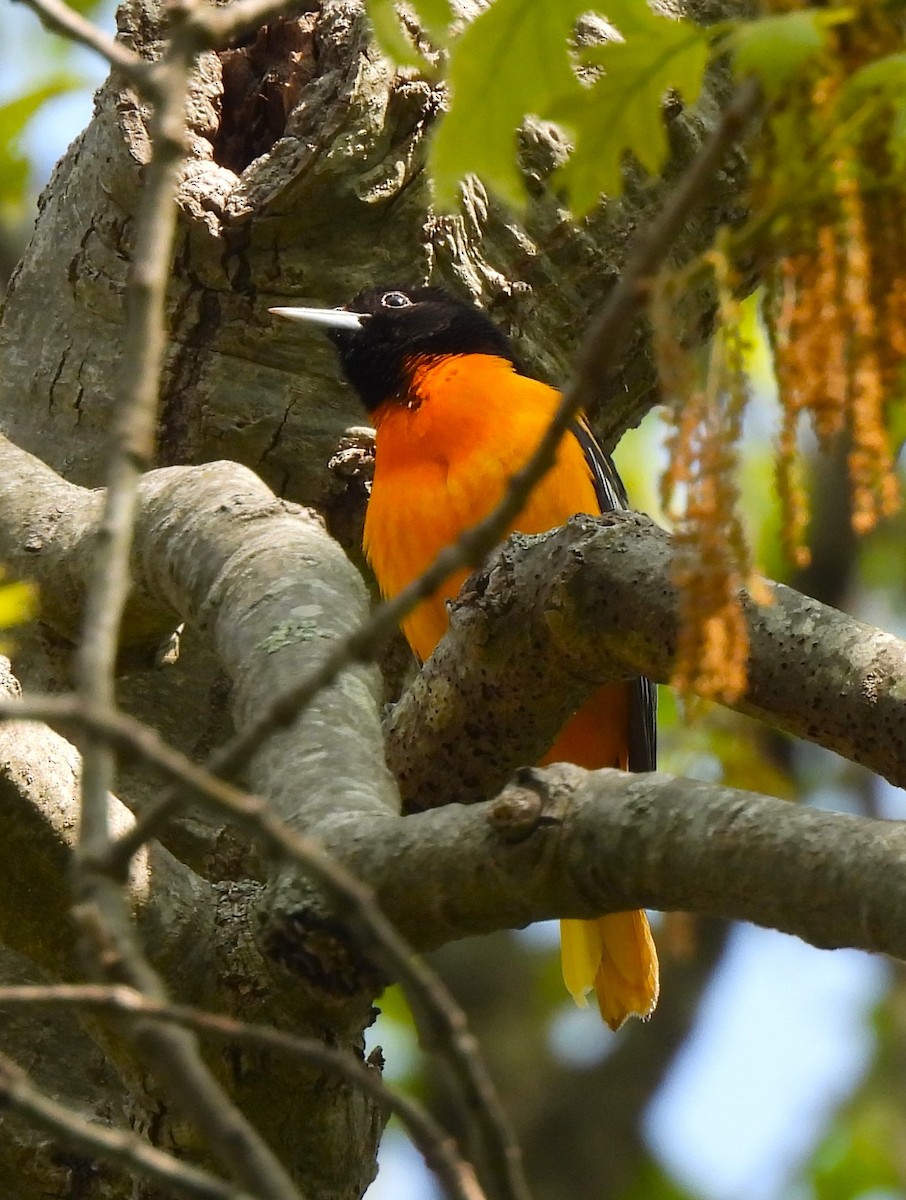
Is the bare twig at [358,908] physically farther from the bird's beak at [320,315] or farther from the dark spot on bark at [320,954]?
the bird's beak at [320,315]

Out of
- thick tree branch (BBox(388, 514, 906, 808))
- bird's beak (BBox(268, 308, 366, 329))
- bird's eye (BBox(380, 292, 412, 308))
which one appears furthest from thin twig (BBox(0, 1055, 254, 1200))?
bird's eye (BBox(380, 292, 412, 308))

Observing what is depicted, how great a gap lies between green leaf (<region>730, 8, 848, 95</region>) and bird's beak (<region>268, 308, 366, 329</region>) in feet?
8.02

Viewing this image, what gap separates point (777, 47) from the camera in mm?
1289

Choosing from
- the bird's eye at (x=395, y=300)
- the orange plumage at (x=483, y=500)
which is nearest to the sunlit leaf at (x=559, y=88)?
the orange plumage at (x=483, y=500)

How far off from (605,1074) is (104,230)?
518 centimetres

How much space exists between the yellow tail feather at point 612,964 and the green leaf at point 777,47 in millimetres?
3329

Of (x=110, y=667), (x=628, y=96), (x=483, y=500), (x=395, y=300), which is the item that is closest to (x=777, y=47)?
(x=628, y=96)

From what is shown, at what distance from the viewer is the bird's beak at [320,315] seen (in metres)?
3.68

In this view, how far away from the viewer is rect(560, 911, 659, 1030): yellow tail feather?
4.37m

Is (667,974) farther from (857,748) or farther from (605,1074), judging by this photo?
(857,748)

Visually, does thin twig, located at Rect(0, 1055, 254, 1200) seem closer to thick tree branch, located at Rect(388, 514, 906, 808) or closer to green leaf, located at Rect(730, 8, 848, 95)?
green leaf, located at Rect(730, 8, 848, 95)

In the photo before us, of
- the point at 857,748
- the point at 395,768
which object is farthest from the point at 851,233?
the point at 395,768

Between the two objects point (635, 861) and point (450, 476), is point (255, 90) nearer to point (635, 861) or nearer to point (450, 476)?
point (450, 476)

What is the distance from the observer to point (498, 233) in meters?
3.97
